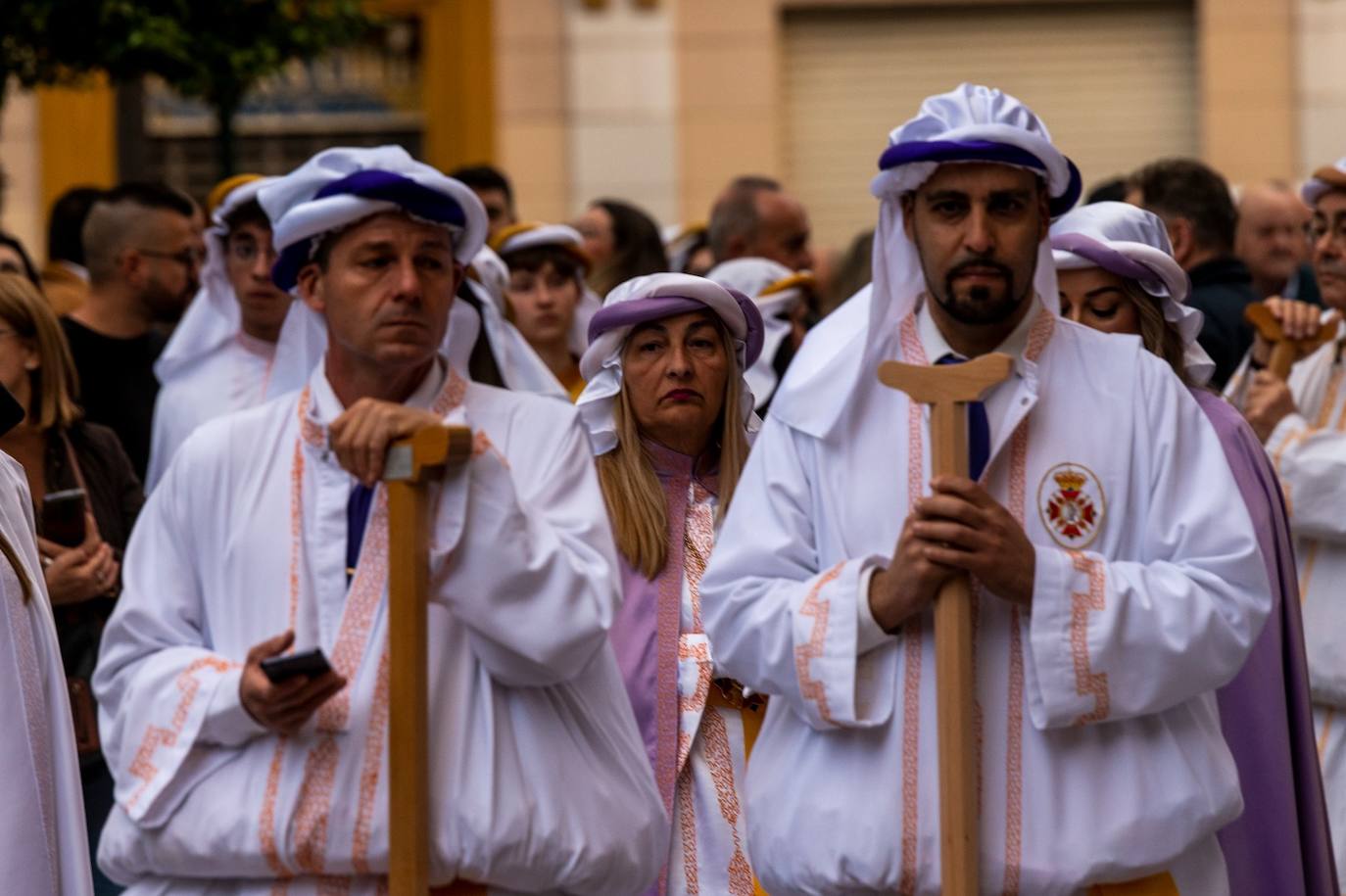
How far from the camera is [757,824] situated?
15.2 ft

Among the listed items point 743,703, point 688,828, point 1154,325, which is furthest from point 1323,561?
point 688,828

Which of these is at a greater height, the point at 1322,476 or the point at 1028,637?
the point at 1322,476

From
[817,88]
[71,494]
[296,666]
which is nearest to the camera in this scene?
[296,666]

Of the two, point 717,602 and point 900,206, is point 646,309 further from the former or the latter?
point 717,602

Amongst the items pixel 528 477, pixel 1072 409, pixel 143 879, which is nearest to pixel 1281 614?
pixel 1072 409

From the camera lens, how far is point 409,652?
429cm

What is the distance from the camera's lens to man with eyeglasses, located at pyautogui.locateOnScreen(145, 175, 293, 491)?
25.1 ft

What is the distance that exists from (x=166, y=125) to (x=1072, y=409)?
12.7 meters

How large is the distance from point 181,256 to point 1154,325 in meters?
3.83

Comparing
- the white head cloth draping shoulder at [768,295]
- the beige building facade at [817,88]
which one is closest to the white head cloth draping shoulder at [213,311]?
the white head cloth draping shoulder at [768,295]

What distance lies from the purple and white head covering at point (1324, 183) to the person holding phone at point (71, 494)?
325cm

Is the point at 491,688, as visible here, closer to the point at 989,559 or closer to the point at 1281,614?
the point at 989,559

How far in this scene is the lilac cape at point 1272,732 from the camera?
551 centimetres

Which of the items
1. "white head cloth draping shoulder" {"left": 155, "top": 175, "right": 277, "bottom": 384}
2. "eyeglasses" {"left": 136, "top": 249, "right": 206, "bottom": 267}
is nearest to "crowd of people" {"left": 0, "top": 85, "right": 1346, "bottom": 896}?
"white head cloth draping shoulder" {"left": 155, "top": 175, "right": 277, "bottom": 384}
